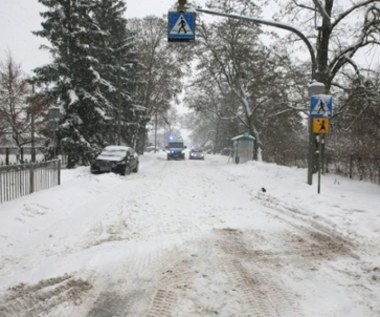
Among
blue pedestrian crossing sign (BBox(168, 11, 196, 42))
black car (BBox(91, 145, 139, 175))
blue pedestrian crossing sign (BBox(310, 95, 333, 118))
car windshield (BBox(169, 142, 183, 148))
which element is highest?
blue pedestrian crossing sign (BBox(168, 11, 196, 42))

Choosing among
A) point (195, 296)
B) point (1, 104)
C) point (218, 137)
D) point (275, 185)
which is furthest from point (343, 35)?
point (218, 137)

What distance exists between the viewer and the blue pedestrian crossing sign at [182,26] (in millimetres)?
11078

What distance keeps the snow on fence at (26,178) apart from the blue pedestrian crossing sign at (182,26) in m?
5.52

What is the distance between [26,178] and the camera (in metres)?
10.8

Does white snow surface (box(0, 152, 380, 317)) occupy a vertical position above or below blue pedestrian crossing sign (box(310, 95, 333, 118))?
below

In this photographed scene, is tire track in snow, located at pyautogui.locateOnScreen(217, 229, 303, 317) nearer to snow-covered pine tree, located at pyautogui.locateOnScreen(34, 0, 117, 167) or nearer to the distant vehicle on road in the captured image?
snow-covered pine tree, located at pyautogui.locateOnScreen(34, 0, 117, 167)

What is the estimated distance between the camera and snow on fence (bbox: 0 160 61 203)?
9.53 meters

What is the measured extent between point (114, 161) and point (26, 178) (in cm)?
Answer: 992

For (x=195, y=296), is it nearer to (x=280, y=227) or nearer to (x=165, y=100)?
(x=280, y=227)

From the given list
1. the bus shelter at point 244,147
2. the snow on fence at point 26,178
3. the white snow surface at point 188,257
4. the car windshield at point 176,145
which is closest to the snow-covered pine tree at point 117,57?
the car windshield at point 176,145

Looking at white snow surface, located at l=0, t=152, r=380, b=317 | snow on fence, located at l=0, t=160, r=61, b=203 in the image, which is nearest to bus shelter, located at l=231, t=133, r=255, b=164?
white snow surface, located at l=0, t=152, r=380, b=317

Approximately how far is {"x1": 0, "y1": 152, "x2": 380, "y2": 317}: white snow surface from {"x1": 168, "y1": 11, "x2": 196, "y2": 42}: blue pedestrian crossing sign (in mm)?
4801

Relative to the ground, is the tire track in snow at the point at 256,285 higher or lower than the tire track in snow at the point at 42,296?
higher

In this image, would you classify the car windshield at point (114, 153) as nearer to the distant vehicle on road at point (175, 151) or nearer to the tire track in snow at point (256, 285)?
the tire track in snow at point (256, 285)
